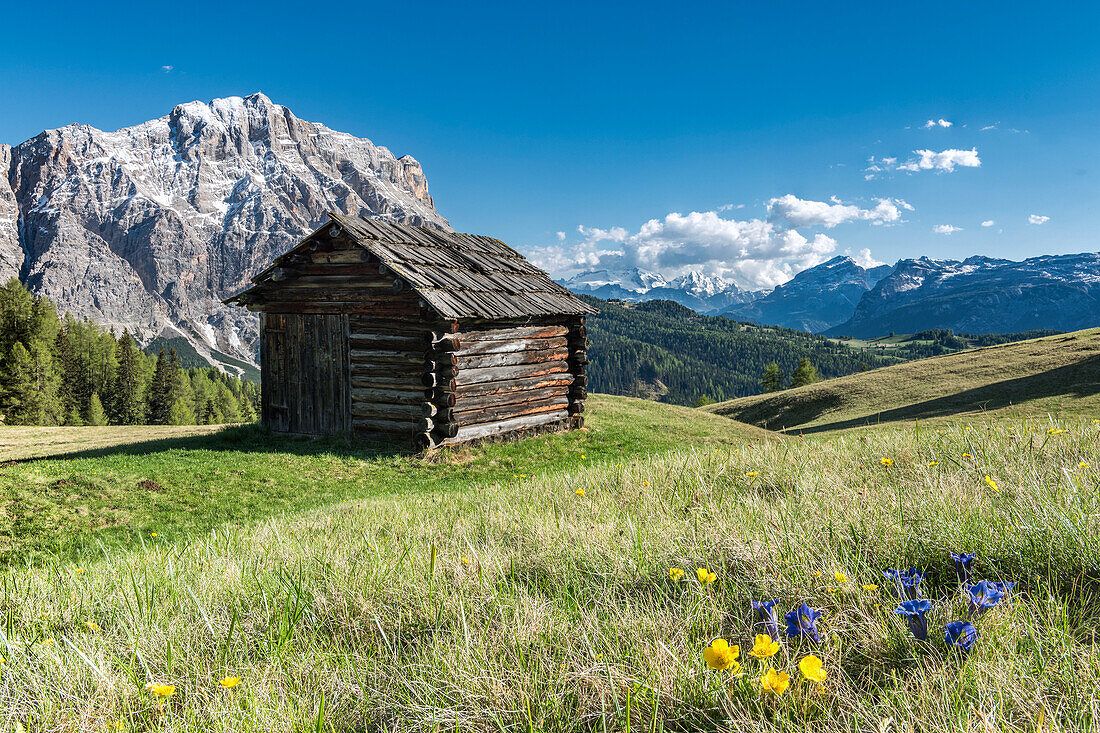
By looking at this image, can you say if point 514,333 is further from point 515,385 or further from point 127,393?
point 127,393

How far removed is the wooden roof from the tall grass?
11539 mm

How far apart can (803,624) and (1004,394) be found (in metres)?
34.2

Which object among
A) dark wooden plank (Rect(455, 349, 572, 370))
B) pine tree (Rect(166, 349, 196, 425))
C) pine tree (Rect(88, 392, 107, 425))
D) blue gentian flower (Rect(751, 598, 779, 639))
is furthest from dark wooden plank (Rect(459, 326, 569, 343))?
pine tree (Rect(166, 349, 196, 425))

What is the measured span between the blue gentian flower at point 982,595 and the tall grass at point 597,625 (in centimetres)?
4

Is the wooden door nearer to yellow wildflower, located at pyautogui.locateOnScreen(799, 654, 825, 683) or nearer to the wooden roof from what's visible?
the wooden roof

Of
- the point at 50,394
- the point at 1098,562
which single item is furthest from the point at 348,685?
the point at 50,394

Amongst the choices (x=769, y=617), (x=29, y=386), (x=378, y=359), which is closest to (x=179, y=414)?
(x=29, y=386)

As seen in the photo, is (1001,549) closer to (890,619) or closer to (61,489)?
(890,619)

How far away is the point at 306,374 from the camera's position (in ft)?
54.0

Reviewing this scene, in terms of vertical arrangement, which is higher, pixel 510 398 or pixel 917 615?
pixel 917 615

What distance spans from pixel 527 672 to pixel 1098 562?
81.6 inches

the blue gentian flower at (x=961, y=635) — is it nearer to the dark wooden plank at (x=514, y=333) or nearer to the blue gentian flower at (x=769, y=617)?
the blue gentian flower at (x=769, y=617)

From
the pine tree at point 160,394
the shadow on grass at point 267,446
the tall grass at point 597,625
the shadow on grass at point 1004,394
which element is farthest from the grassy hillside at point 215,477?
the pine tree at point 160,394

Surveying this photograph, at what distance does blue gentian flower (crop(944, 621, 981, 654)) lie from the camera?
1.43 meters
